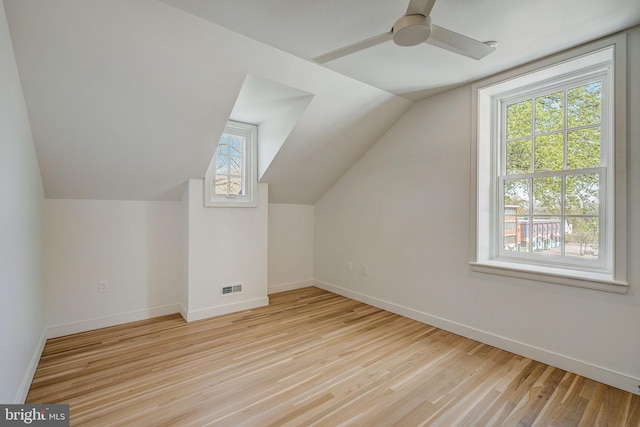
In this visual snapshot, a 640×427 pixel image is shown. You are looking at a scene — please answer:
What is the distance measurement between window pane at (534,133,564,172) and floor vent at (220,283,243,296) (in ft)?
10.8

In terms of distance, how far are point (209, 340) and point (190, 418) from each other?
3.49 feet

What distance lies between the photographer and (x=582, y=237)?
238cm

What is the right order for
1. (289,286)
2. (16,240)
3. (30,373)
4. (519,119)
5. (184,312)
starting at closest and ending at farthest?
(16,240) < (30,373) < (519,119) < (184,312) < (289,286)

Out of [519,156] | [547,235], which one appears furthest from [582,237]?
[519,156]

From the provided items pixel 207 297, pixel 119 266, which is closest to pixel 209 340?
pixel 207 297

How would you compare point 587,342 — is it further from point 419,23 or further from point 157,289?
point 157,289

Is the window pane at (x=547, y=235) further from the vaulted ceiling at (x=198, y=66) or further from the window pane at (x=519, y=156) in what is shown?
the vaulted ceiling at (x=198, y=66)

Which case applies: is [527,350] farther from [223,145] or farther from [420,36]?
[223,145]

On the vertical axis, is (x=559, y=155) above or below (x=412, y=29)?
below

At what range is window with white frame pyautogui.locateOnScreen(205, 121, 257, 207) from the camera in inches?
138

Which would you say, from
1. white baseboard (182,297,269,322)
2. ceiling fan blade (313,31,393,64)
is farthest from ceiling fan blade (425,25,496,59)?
white baseboard (182,297,269,322)

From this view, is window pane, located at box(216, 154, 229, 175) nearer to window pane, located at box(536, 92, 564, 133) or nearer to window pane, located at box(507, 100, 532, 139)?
window pane, located at box(507, 100, 532, 139)

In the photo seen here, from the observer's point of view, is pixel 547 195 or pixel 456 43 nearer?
pixel 456 43

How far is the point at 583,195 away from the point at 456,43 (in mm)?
1719
